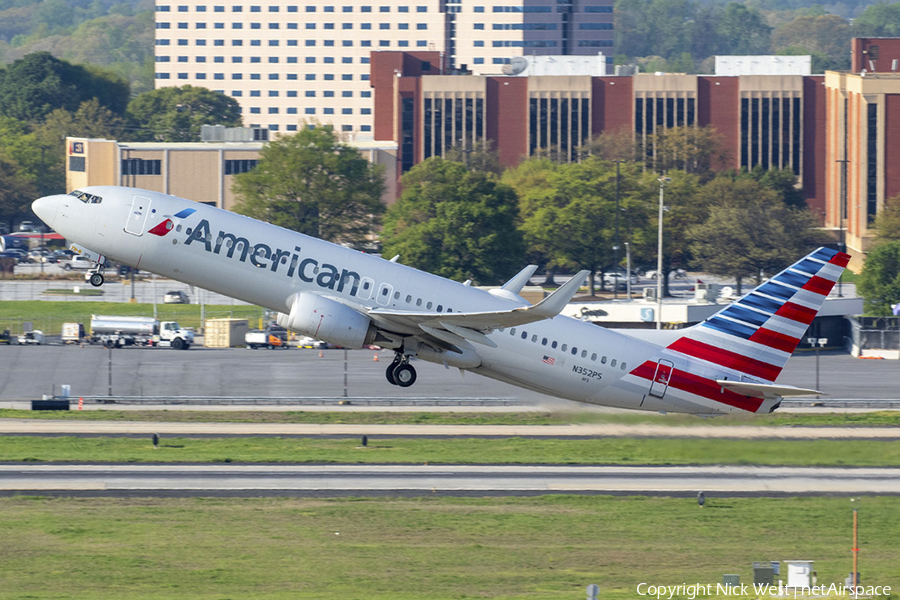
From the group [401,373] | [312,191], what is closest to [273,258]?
[401,373]

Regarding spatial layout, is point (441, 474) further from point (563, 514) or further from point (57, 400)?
point (57, 400)

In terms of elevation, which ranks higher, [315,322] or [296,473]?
[315,322]

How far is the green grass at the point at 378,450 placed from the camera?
62.8 meters

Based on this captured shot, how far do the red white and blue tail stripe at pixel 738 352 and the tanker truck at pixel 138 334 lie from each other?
220 ft

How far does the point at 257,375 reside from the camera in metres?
98.4

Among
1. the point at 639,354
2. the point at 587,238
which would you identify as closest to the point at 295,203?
the point at 587,238

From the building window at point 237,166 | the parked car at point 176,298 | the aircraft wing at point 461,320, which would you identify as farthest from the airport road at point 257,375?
the building window at point 237,166

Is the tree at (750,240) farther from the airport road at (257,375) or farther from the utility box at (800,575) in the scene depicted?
the utility box at (800,575)

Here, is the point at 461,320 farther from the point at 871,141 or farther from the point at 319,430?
the point at 871,141

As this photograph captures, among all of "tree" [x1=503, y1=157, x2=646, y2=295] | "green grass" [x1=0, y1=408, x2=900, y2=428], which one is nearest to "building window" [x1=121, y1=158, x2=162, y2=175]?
"tree" [x1=503, y1=157, x2=646, y2=295]

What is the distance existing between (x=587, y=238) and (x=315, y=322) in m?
111

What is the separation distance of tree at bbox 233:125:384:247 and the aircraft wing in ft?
318

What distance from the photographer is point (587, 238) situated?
6196 inches

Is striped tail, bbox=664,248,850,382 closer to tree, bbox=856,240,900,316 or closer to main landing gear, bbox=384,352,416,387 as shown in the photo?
main landing gear, bbox=384,352,416,387
